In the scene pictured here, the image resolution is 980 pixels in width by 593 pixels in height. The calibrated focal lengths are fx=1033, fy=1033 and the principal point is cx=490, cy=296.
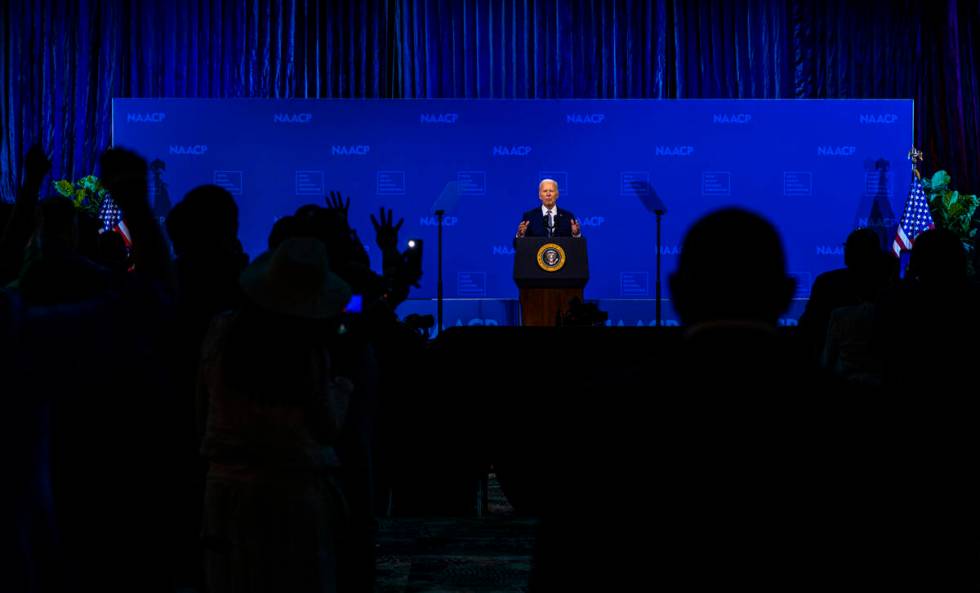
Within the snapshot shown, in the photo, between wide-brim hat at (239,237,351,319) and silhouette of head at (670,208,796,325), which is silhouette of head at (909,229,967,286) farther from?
silhouette of head at (670,208,796,325)

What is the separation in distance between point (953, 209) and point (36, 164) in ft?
31.0

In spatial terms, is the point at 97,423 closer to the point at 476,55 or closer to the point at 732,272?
the point at 732,272

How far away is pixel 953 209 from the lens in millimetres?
9625

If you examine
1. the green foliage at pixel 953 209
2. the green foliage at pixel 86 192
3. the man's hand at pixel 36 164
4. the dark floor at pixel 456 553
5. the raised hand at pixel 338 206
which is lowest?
the dark floor at pixel 456 553

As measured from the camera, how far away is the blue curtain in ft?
36.1

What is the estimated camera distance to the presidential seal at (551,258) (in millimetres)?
7074

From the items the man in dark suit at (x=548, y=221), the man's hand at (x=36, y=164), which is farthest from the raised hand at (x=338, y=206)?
the man in dark suit at (x=548, y=221)

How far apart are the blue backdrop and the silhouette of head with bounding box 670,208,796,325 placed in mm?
8830

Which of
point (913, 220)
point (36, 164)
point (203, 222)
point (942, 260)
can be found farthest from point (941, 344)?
point (913, 220)

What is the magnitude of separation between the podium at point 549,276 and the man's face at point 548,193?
1663mm

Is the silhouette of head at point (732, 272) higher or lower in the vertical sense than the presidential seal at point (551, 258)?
lower

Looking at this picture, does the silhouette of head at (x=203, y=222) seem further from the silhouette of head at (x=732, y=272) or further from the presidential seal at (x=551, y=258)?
the presidential seal at (x=551, y=258)

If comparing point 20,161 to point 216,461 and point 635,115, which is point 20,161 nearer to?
point 635,115

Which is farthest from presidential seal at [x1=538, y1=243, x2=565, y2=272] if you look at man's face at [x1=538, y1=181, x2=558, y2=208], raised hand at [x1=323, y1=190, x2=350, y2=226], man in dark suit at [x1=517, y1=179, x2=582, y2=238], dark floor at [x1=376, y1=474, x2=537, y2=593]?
raised hand at [x1=323, y1=190, x2=350, y2=226]
